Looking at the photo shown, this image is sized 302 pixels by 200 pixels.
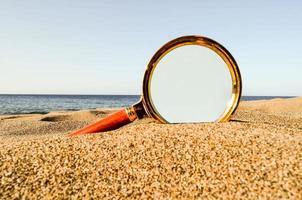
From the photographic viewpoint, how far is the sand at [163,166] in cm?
168

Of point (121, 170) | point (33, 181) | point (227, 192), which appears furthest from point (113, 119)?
point (227, 192)

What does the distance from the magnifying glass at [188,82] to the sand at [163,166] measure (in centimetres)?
17

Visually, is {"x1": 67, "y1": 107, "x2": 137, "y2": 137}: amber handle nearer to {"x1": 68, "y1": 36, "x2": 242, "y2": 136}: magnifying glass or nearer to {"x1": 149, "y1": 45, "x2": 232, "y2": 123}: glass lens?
{"x1": 68, "y1": 36, "x2": 242, "y2": 136}: magnifying glass

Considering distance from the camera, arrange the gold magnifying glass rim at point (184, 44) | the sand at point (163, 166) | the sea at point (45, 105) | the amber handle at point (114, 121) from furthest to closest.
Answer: the sea at point (45, 105) < the amber handle at point (114, 121) < the gold magnifying glass rim at point (184, 44) < the sand at point (163, 166)

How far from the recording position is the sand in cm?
168

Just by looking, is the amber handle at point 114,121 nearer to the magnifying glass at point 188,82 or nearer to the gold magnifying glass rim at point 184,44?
the magnifying glass at point 188,82

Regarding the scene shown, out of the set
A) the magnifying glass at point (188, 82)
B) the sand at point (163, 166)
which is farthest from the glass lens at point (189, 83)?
the sand at point (163, 166)

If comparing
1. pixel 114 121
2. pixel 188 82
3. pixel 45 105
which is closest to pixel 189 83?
pixel 188 82

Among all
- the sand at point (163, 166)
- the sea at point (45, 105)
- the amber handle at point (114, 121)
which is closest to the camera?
the sand at point (163, 166)

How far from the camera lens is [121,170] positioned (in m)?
1.92

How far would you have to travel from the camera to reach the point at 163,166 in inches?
75.4

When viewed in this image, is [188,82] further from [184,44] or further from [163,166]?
[163,166]

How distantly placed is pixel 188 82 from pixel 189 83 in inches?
0.4

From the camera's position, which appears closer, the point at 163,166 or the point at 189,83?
the point at 163,166
